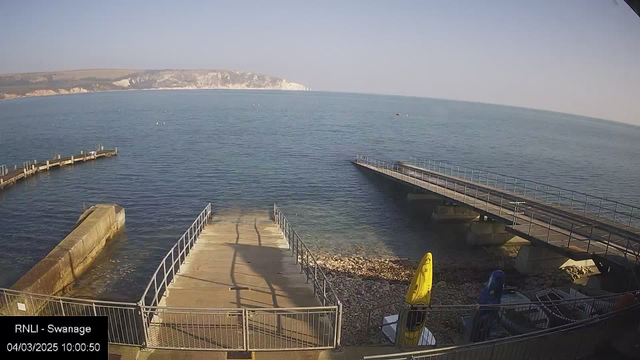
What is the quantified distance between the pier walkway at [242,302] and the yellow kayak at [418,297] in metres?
2.04

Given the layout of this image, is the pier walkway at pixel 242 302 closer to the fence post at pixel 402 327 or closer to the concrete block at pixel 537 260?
the fence post at pixel 402 327

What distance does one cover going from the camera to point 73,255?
20641 millimetres

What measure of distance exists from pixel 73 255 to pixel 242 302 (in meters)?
14.1

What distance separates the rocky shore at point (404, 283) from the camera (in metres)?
14.9

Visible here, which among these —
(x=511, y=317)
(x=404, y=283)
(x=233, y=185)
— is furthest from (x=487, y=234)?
(x=233, y=185)

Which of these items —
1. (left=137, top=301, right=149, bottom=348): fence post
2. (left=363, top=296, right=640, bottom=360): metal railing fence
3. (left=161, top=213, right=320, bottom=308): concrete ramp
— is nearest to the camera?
(left=363, top=296, right=640, bottom=360): metal railing fence

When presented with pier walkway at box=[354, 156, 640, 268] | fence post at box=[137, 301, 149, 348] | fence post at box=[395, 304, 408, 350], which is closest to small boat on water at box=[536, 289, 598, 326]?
fence post at box=[395, 304, 408, 350]

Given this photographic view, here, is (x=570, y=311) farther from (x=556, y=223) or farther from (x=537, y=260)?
(x=556, y=223)

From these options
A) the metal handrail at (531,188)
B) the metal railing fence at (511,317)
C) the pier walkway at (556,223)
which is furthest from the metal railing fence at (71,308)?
the metal handrail at (531,188)

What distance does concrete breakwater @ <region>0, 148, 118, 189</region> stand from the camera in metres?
39.8

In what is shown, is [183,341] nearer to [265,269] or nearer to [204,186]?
[265,269]

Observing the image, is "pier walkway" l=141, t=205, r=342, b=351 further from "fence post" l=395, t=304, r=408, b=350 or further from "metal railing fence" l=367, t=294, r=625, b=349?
"metal railing fence" l=367, t=294, r=625, b=349

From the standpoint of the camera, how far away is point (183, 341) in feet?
29.4

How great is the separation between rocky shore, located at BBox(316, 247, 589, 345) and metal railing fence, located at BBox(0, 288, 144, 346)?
23.8 ft
